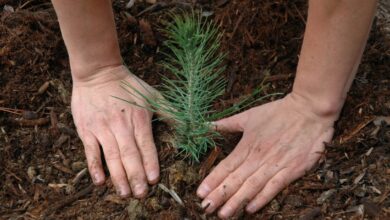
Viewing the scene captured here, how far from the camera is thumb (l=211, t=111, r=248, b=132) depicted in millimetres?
1920

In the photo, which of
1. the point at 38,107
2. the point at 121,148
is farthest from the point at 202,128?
the point at 38,107

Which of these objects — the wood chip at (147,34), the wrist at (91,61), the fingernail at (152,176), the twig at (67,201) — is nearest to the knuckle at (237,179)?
the fingernail at (152,176)

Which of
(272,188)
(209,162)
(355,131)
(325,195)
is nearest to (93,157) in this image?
(209,162)

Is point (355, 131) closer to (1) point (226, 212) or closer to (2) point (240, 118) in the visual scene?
(2) point (240, 118)

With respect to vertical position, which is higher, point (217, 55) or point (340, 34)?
point (340, 34)

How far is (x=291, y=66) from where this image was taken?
2186mm

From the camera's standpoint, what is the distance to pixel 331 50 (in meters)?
1.69

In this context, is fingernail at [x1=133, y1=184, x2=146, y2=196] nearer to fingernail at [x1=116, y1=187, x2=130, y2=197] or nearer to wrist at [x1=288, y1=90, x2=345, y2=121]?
fingernail at [x1=116, y1=187, x2=130, y2=197]

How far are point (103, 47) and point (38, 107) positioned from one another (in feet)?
1.26

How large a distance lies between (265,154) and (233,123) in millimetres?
170

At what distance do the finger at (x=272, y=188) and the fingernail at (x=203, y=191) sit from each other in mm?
142

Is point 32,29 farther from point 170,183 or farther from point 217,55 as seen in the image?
point 170,183

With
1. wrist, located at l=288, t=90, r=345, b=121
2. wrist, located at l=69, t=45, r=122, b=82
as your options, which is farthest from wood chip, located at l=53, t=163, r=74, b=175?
wrist, located at l=288, t=90, r=345, b=121

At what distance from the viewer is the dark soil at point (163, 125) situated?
5.78 feet
